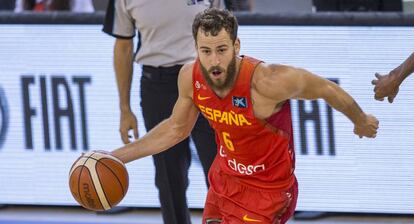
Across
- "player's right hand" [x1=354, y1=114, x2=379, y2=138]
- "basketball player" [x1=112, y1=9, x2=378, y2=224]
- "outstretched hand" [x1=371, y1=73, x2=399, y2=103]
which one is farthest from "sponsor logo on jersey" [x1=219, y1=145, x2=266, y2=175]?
"outstretched hand" [x1=371, y1=73, x2=399, y2=103]

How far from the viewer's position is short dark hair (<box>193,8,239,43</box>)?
17.0ft

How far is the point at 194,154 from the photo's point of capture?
793 centimetres

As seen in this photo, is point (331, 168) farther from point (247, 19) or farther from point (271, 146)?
point (271, 146)

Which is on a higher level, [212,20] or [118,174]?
[212,20]

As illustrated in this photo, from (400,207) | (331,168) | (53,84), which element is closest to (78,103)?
(53,84)

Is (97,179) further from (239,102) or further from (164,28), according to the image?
(164,28)

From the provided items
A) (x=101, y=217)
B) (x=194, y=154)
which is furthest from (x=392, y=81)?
(x=101, y=217)

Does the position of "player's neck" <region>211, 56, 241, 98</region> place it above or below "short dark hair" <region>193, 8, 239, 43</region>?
below

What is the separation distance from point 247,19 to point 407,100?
48.9 inches

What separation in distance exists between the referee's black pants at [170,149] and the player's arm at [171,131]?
638 mm

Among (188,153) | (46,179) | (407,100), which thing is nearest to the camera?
(188,153)

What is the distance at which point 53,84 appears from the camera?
8047 mm

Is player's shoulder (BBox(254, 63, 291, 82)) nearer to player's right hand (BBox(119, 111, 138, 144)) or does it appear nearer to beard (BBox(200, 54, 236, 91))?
beard (BBox(200, 54, 236, 91))

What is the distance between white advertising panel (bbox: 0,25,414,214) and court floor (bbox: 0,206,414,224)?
80 millimetres
